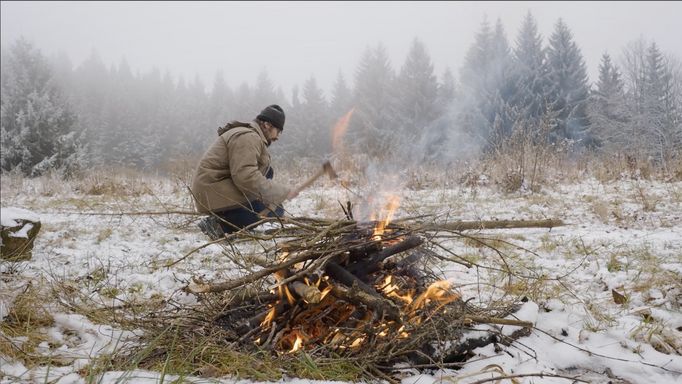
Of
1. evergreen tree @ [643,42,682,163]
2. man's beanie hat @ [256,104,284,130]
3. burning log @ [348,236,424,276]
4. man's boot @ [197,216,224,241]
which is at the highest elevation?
evergreen tree @ [643,42,682,163]

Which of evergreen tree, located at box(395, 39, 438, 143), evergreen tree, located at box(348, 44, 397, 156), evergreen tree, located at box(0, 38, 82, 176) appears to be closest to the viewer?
evergreen tree, located at box(0, 38, 82, 176)

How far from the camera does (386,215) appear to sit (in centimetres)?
214

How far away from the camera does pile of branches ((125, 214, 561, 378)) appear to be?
1.81 meters

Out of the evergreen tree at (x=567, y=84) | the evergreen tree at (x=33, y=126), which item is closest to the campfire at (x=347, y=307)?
the evergreen tree at (x=33, y=126)

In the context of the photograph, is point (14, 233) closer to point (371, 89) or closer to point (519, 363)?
point (519, 363)

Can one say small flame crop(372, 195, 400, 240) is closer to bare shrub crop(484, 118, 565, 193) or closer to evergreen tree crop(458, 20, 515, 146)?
bare shrub crop(484, 118, 565, 193)

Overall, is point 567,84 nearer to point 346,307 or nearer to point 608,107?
point 608,107

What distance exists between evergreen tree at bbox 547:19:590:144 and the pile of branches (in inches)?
945

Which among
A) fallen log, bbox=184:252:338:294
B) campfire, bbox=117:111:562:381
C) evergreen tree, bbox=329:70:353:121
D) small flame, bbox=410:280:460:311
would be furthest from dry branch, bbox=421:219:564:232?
evergreen tree, bbox=329:70:353:121

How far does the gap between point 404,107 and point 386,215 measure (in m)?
28.4

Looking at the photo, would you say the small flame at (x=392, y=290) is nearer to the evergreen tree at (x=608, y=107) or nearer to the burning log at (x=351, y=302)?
the burning log at (x=351, y=302)

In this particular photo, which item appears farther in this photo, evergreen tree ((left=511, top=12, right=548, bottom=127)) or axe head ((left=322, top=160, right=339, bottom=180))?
evergreen tree ((left=511, top=12, right=548, bottom=127))

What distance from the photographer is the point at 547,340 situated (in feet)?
6.75

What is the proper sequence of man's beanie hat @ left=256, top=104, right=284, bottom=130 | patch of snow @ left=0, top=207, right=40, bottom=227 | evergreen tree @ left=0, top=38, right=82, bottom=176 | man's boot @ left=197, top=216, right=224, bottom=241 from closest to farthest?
1. patch of snow @ left=0, top=207, right=40, bottom=227
2. man's boot @ left=197, top=216, right=224, bottom=241
3. man's beanie hat @ left=256, top=104, right=284, bottom=130
4. evergreen tree @ left=0, top=38, right=82, bottom=176
